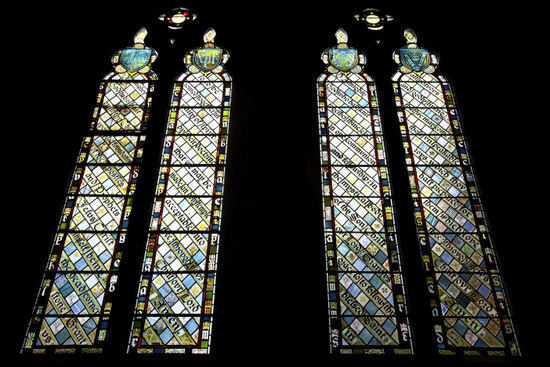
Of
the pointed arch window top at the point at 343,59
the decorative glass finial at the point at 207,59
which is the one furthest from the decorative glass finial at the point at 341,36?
the decorative glass finial at the point at 207,59

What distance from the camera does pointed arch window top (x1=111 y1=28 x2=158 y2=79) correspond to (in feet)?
19.3

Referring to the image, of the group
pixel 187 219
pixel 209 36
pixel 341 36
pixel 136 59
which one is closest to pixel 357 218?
pixel 187 219

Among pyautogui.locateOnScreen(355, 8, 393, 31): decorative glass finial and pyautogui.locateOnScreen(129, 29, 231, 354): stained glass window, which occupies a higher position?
pyautogui.locateOnScreen(355, 8, 393, 31): decorative glass finial

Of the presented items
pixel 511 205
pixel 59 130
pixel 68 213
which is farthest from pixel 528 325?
pixel 59 130

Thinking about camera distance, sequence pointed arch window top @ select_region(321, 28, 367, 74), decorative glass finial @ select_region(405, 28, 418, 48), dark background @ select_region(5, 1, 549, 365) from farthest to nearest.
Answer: decorative glass finial @ select_region(405, 28, 418, 48) → pointed arch window top @ select_region(321, 28, 367, 74) → dark background @ select_region(5, 1, 549, 365)

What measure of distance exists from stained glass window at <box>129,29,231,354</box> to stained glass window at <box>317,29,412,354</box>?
0.90 m

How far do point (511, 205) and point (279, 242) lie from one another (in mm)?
1879

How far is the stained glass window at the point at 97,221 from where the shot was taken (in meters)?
4.20

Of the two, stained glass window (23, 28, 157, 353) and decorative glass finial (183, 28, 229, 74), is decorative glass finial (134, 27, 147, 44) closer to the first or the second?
stained glass window (23, 28, 157, 353)

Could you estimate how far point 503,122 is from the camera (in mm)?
5246

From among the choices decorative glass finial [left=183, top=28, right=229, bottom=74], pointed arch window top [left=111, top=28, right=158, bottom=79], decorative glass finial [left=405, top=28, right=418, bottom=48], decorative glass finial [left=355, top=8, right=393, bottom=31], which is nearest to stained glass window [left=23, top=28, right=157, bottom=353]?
pointed arch window top [left=111, top=28, right=158, bottom=79]

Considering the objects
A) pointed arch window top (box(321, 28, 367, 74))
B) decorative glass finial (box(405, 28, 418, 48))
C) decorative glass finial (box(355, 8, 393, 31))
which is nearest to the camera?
pointed arch window top (box(321, 28, 367, 74))

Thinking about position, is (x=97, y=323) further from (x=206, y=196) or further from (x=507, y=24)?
(x=507, y=24)

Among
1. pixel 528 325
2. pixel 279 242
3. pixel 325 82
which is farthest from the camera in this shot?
pixel 325 82
